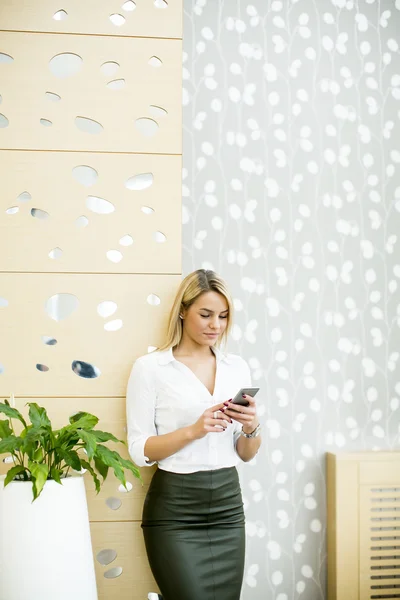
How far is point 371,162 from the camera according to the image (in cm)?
290

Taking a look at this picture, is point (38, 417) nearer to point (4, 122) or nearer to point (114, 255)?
point (114, 255)

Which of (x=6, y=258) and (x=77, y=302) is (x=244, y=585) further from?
(x=6, y=258)

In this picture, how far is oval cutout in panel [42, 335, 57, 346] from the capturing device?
252 cm

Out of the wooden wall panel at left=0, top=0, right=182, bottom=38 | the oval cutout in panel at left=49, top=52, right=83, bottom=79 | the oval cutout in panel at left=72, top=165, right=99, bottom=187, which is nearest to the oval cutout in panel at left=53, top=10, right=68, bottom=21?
the wooden wall panel at left=0, top=0, right=182, bottom=38

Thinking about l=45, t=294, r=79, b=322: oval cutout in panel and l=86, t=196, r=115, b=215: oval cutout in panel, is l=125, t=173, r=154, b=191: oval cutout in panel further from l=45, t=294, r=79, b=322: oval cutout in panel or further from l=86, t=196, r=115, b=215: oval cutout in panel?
l=45, t=294, r=79, b=322: oval cutout in panel

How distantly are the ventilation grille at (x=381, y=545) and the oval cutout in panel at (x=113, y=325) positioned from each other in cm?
128

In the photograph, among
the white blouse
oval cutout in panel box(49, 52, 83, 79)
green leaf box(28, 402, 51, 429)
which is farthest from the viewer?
oval cutout in panel box(49, 52, 83, 79)

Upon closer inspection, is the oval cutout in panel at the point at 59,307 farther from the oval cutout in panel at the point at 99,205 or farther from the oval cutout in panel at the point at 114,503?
the oval cutout in panel at the point at 114,503

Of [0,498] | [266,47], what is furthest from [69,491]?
[266,47]

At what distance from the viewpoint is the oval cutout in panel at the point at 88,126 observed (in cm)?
258

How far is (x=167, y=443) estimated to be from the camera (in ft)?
7.38

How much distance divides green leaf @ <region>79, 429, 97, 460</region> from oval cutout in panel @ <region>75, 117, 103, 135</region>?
1.28 m

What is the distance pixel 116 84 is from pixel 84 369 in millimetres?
1207

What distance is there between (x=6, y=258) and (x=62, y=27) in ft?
3.30
